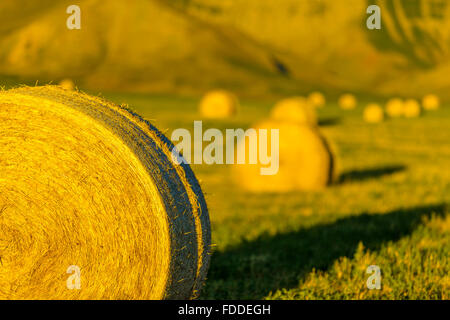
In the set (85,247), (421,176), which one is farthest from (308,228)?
(421,176)

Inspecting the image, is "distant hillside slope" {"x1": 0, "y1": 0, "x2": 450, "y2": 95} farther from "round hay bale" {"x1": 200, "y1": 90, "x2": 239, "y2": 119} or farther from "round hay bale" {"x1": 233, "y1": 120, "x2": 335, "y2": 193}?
"round hay bale" {"x1": 233, "y1": 120, "x2": 335, "y2": 193}

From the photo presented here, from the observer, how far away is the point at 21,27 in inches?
3930

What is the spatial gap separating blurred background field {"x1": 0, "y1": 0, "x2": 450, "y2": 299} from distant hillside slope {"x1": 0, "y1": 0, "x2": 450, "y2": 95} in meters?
0.30

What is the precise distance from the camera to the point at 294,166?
1492 cm

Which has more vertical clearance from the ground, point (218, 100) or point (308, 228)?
point (218, 100)

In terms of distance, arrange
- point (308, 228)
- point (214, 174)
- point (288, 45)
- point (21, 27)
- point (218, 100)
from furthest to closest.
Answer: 1. point (288, 45)
2. point (21, 27)
3. point (218, 100)
4. point (214, 174)
5. point (308, 228)

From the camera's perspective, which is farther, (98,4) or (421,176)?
(98,4)

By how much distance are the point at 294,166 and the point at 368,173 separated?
323 centimetres

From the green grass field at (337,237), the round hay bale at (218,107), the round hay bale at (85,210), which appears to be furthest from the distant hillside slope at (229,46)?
the round hay bale at (85,210)

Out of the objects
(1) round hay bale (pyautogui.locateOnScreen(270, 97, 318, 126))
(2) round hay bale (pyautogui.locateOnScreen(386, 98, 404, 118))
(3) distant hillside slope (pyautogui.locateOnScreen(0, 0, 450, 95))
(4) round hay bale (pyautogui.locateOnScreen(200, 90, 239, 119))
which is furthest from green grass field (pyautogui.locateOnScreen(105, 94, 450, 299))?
(3) distant hillside slope (pyautogui.locateOnScreen(0, 0, 450, 95))

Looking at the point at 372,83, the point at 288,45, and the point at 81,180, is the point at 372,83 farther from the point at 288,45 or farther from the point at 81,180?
the point at 81,180

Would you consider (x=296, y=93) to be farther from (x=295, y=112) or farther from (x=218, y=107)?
(x=295, y=112)

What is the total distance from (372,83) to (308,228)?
10239 centimetres

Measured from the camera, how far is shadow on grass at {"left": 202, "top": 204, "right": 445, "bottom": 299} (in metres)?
6.95
